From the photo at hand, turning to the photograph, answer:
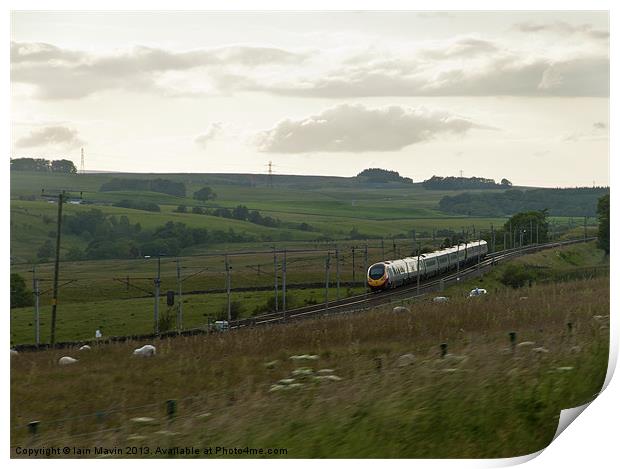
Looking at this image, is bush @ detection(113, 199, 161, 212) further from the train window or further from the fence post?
the fence post

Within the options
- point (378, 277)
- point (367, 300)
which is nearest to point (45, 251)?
point (378, 277)

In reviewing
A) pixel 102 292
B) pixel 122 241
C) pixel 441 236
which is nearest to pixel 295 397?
pixel 102 292

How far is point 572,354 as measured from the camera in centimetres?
1658

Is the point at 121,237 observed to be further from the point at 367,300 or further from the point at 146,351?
the point at 146,351

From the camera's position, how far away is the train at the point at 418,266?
7481 cm

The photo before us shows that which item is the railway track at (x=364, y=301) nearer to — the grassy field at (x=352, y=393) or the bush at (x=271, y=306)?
the bush at (x=271, y=306)

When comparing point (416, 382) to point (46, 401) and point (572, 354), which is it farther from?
point (46, 401)

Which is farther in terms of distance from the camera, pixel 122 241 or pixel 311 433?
pixel 122 241

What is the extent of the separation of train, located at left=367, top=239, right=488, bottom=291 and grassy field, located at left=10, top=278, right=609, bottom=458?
162 ft

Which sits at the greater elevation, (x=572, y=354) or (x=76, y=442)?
(x=572, y=354)

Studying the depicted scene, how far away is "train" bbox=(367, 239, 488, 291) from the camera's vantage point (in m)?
74.8

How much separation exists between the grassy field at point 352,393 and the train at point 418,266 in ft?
162

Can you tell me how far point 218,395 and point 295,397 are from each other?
4.55 feet

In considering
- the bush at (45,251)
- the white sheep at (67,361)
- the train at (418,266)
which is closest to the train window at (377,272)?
the train at (418,266)
